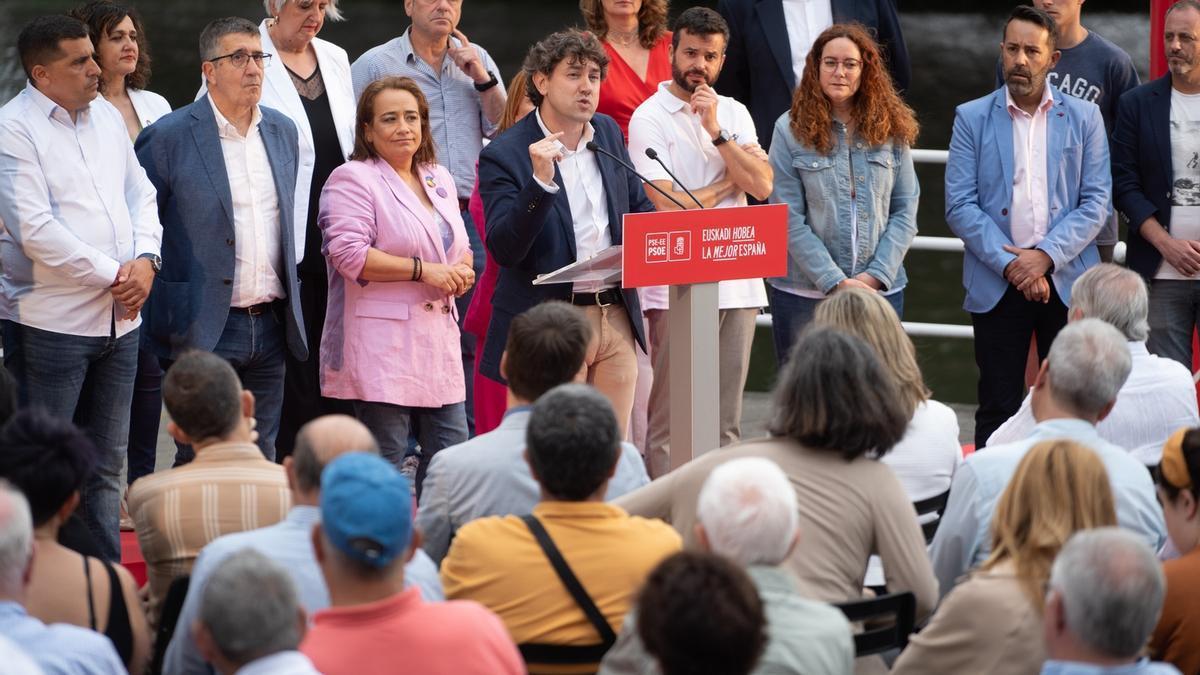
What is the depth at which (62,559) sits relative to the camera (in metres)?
2.68

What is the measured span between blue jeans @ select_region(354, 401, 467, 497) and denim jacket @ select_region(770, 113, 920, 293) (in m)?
1.28

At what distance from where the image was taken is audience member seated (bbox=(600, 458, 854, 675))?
2.36 m

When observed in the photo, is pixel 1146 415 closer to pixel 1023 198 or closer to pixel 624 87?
pixel 1023 198

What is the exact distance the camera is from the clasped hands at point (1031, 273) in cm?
534

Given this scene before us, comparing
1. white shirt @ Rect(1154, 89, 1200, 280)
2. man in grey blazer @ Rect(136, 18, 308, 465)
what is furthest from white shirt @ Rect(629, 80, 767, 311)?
white shirt @ Rect(1154, 89, 1200, 280)

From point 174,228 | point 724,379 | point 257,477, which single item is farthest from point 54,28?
point 724,379

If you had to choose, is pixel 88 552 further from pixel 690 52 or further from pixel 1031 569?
pixel 690 52

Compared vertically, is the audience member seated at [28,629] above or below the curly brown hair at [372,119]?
below

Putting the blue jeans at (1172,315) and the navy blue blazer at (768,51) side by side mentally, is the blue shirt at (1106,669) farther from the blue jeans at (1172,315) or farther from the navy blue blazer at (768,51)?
the navy blue blazer at (768,51)

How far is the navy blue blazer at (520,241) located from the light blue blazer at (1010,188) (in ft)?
4.40

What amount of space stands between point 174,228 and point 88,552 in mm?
1977

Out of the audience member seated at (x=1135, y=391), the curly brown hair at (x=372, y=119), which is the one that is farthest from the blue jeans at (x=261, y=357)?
the audience member seated at (x=1135, y=391)

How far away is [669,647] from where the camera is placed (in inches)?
80.4

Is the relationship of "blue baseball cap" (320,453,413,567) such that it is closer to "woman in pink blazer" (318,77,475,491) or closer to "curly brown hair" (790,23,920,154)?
"woman in pink blazer" (318,77,475,491)
